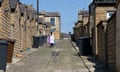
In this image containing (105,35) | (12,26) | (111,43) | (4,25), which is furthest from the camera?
(12,26)

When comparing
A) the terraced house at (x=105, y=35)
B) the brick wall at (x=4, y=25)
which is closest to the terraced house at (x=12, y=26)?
the brick wall at (x=4, y=25)

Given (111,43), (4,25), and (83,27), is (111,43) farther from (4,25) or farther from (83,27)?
(83,27)

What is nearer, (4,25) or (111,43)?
(111,43)

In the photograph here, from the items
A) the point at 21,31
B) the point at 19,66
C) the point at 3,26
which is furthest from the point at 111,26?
the point at 21,31

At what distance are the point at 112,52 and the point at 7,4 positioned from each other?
12.0m

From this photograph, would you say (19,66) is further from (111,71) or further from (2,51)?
(2,51)

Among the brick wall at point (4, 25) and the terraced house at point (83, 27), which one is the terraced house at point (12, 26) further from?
the terraced house at point (83, 27)

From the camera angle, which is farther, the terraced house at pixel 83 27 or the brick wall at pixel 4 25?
the terraced house at pixel 83 27

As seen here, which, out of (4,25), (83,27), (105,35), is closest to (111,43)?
(105,35)

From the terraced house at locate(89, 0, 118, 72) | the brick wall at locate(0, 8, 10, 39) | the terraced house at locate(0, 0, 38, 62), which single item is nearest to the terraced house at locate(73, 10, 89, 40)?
the terraced house at locate(89, 0, 118, 72)

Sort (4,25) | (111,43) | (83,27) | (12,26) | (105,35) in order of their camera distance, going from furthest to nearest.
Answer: (83,27) → (12,26) → (4,25) → (105,35) → (111,43)

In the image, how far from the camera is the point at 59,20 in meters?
103

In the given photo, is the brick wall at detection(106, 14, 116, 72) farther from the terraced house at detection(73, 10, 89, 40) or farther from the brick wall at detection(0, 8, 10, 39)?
the terraced house at detection(73, 10, 89, 40)

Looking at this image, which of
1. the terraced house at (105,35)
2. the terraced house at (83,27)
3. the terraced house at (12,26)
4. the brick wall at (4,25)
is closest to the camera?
the terraced house at (105,35)
